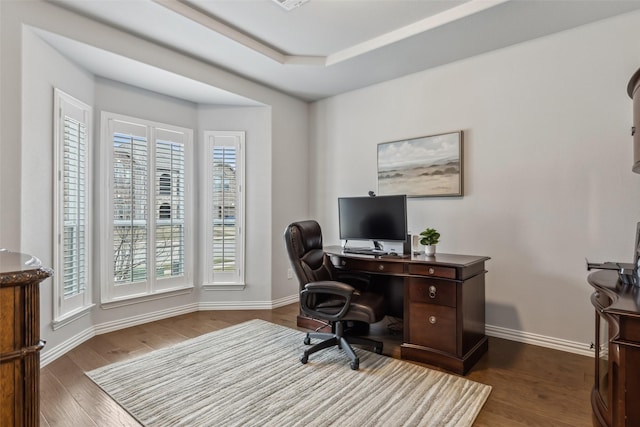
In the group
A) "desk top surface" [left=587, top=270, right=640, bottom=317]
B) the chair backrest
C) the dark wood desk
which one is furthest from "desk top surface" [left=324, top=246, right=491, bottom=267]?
"desk top surface" [left=587, top=270, right=640, bottom=317]

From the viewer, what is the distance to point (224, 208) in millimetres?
4137

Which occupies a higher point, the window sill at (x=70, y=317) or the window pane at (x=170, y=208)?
the window pane at (x=170, y=208)

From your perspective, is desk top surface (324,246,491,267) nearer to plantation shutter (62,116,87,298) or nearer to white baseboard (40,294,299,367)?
white baseboard (40,294,299,367)

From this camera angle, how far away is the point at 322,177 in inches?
179

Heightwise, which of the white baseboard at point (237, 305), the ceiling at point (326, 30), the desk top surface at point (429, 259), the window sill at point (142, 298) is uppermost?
the ceiling at point (326, 30)

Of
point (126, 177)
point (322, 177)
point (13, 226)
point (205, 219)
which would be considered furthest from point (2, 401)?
point (322, 177)

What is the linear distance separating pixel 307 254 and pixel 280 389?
108cm

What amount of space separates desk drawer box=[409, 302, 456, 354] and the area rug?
204 millimetres

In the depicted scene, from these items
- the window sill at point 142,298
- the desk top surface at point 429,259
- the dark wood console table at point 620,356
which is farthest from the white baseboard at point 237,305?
the dark wood console table at point 620,356

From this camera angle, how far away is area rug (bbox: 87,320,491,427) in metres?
1.92

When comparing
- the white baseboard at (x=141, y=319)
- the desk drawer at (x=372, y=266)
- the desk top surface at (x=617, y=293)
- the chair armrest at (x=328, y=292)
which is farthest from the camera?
the desk drawer at (x=372, y=266)

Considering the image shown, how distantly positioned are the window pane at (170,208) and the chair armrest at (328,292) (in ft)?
6.48

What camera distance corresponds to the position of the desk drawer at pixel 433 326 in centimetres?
252

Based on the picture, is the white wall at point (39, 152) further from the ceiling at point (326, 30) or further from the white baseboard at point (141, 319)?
the white baseboard at point (141, 319)
